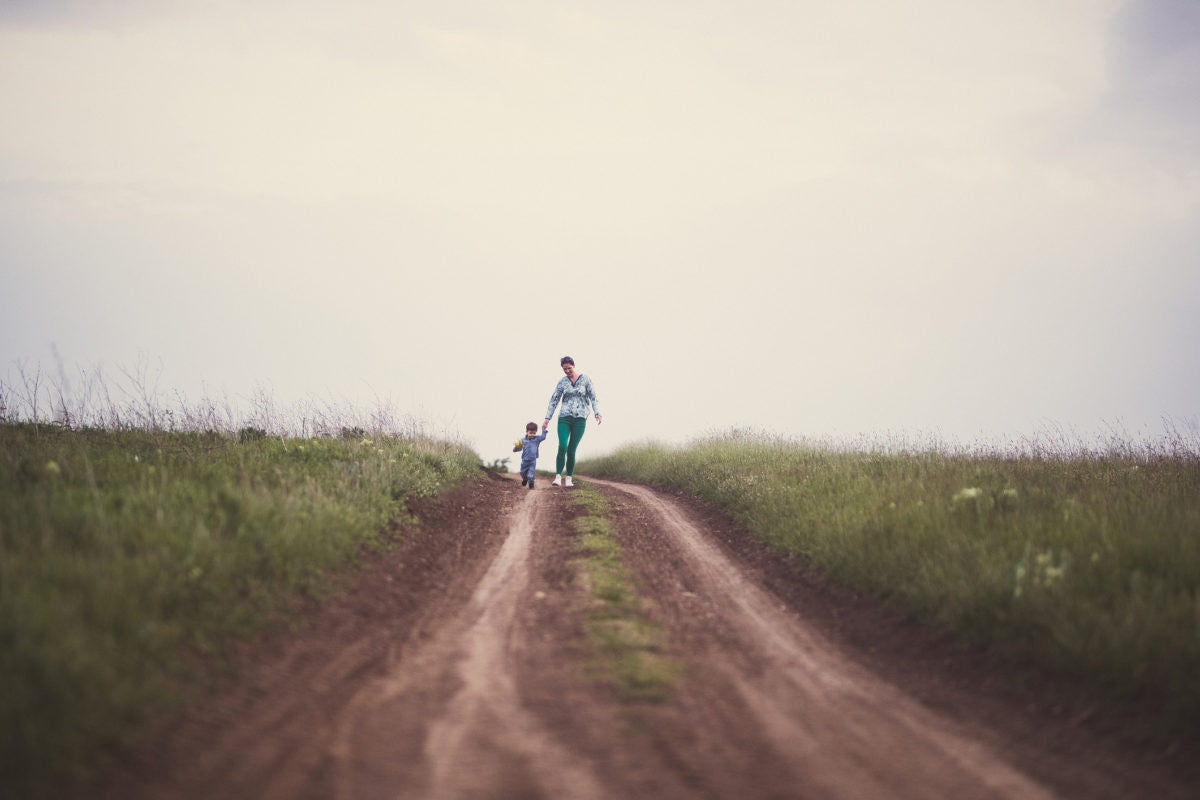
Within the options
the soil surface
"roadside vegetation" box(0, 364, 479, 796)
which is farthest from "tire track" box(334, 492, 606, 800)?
"roadside vegetation" box(0, 364, 479, 796)

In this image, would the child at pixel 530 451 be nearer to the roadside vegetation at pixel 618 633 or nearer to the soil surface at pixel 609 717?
the roadside vegetation at pixel 618 633

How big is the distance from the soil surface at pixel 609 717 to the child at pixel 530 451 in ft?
32.5

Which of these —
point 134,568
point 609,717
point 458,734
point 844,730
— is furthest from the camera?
point 134,568

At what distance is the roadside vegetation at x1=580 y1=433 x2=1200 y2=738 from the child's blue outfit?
553 centimetres

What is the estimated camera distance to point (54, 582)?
4.88 metres

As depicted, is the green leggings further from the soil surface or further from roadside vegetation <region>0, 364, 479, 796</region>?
the soil surface

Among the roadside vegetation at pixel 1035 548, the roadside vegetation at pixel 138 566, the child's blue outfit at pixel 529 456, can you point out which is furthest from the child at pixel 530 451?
the roadside vegetation at pixel 138 566

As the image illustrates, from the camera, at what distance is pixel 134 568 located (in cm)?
521

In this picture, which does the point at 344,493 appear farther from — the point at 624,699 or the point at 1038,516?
the point at 1038,516

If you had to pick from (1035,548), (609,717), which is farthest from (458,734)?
(1035,548)

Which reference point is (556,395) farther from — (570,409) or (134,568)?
(134,568)

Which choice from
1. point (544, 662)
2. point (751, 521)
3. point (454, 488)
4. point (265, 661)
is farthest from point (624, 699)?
point (454, 488)

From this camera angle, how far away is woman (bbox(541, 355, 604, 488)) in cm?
1681

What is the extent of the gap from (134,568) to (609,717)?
12.4 feet
